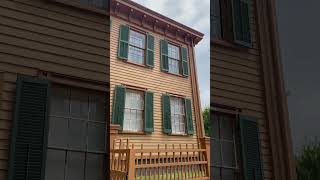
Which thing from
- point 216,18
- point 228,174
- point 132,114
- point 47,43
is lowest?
point 228,174

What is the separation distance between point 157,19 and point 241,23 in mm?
1293

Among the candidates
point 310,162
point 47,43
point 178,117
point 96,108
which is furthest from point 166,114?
point 47,43

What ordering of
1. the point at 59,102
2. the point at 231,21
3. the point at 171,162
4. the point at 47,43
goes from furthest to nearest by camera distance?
the point at 231,21 → the point at 47,43 → the point at 59,102 → the point at 171,162

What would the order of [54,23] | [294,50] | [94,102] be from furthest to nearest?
[54,23]
[294,50]
[94,102]

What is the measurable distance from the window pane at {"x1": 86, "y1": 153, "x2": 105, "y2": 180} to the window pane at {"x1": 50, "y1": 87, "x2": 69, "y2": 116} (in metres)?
0.19

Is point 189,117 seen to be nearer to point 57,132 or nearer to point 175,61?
point 175,61

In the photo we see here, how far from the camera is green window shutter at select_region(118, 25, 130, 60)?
44cm

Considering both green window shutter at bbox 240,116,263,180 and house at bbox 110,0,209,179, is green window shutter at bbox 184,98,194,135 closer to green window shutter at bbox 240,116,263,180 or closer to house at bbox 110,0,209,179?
house at bbox 110,0,209,179

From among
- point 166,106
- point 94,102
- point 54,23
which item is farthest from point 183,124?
point 54,23

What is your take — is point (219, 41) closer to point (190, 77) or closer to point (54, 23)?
point (54, 23)

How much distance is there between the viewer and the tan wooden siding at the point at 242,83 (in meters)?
1.57

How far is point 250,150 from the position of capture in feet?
4.92

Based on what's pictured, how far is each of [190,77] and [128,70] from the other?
3.3 inches

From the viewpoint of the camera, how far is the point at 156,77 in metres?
0.45
